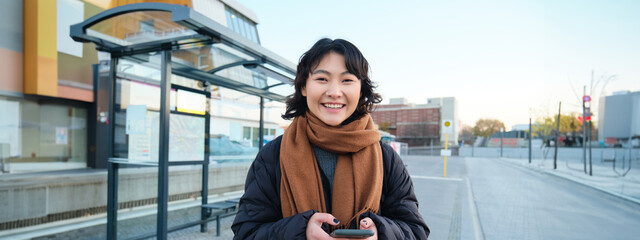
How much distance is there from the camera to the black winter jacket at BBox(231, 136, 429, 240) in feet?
3.61

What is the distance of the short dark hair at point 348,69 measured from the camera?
1222 millimetres

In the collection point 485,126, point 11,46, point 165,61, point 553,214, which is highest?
point 11,46

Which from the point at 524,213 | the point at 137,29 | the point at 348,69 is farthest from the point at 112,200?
the point at 524,213

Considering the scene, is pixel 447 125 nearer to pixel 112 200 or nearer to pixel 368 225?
pixel 112 200

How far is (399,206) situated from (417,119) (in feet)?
260

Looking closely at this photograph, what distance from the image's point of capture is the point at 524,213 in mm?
6188

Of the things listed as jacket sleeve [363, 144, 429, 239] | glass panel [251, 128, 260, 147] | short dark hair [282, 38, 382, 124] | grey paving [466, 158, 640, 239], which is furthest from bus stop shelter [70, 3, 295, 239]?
grey paving [466, 158, 640, 239]

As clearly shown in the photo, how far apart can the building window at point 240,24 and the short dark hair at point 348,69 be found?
14.5 metres

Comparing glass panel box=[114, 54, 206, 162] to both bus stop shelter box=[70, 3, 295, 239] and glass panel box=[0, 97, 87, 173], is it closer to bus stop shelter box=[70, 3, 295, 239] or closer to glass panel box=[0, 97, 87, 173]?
bus stop shelter box=[70, 3, 295, 239]

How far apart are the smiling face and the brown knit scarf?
0.19ft

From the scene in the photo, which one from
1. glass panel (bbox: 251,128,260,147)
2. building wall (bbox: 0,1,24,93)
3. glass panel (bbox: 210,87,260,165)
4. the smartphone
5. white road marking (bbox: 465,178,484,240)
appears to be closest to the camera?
the smartphone

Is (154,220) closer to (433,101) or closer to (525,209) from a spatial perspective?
(525,209)

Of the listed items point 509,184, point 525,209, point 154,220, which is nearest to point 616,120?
point 509,184

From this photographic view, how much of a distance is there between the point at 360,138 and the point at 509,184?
440 inches
